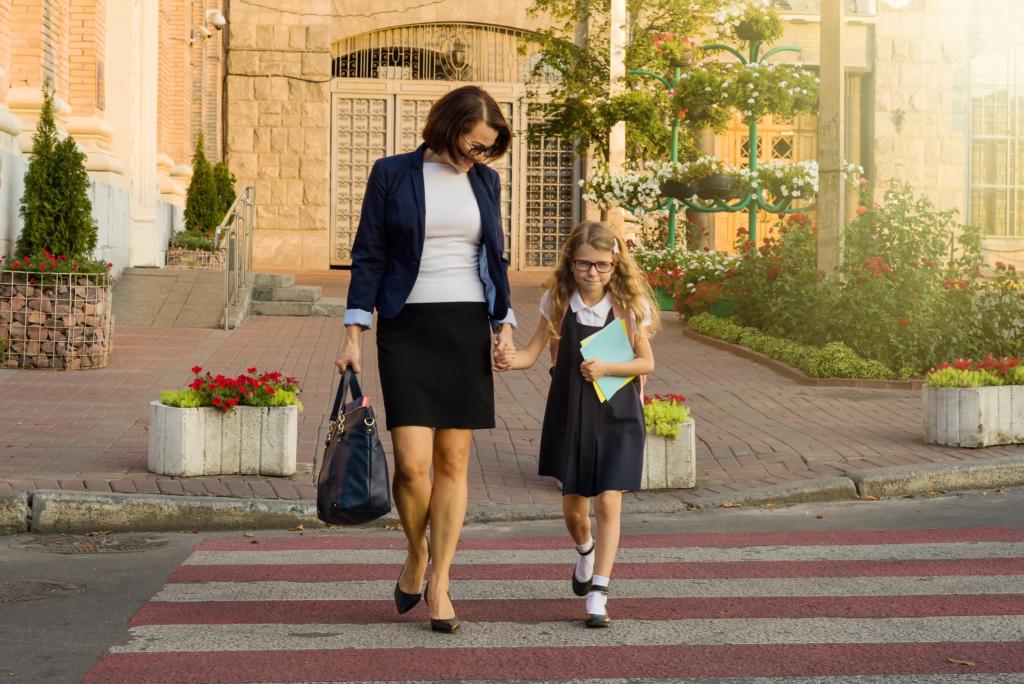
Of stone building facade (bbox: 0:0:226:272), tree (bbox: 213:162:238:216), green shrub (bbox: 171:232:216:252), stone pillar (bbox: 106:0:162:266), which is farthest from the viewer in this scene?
tree (bbox: 213:162:238:216)

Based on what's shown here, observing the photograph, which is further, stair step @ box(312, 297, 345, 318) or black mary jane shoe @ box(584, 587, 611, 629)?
stair step @ box(312, 297, 345, 318)

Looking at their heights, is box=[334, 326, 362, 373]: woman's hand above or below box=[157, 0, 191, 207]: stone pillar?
below

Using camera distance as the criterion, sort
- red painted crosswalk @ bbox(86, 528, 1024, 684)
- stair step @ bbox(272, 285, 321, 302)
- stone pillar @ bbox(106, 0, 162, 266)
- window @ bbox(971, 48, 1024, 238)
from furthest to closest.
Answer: window @ bbox(971, 48, 1024, 238), stone pillar @ bbox(106, 0, 162, 266), stair step @ bbox(272, 285, 321, 302), red painted crosswalk @ bbox(86, 528, 1024, 684)

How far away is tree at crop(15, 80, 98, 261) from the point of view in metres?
14.4

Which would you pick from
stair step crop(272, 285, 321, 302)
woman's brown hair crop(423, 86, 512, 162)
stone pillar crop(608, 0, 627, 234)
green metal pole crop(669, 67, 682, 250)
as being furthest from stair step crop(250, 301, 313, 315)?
woman's brown hair crop(423, 86, 512, 162)

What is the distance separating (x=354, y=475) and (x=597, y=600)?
98 centimetres

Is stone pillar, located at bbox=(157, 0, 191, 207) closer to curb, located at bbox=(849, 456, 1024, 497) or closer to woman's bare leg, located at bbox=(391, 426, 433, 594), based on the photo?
curb, located at bbox=(849, 456, 1024, 497)

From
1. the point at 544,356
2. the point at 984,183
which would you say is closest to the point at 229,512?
the point at 544,356

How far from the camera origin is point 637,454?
580 cm

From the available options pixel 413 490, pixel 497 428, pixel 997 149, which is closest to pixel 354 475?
pixel 413 490

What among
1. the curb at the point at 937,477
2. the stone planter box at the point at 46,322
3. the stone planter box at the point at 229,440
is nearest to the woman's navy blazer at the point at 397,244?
the stone planter box at the point at 229,440

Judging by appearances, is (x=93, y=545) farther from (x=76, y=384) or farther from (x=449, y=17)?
(x=449, y=17)

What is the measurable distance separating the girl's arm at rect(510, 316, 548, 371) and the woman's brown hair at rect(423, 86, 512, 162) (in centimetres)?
74

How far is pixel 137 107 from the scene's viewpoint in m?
23.0
